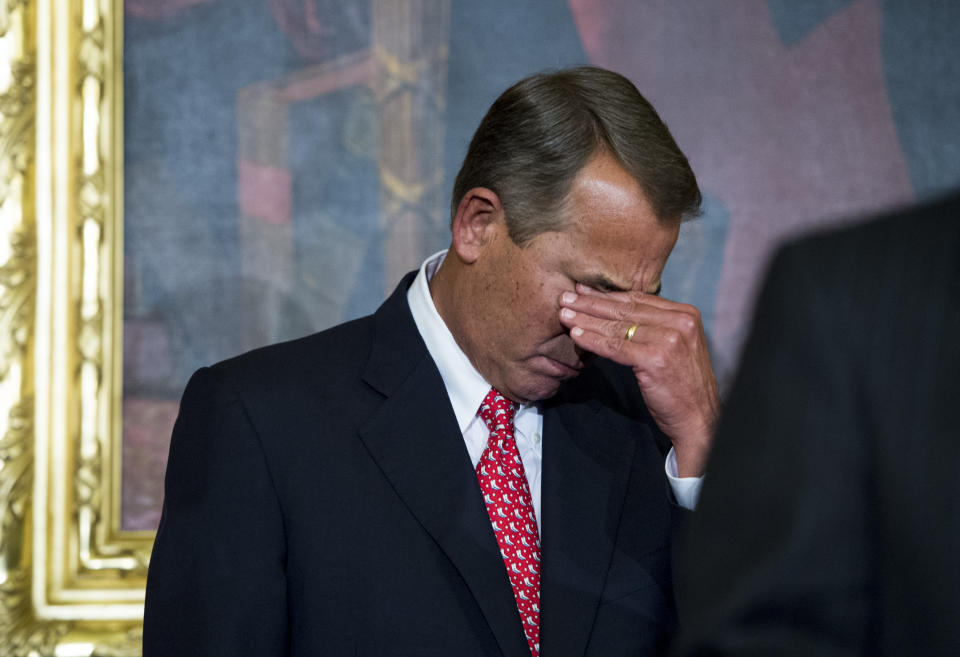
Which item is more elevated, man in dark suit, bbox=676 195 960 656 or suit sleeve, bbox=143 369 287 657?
man in dark suit, bbox=676 195 960 656

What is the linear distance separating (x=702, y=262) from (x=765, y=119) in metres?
0.39

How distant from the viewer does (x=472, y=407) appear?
1.61 m

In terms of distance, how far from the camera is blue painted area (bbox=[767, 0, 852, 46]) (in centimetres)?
238

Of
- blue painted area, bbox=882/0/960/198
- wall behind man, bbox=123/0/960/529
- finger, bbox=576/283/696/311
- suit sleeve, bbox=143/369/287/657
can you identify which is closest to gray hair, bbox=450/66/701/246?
finger, bbox=576/283/696/311

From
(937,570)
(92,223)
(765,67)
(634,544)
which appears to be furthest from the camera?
(765,67)

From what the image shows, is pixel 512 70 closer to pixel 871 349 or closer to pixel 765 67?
pixel 765 67

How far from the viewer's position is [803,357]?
485 mm

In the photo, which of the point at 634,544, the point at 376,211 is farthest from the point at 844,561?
the point at 376,211

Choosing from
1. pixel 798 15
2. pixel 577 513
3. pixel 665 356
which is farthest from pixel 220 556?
pixel 798 15

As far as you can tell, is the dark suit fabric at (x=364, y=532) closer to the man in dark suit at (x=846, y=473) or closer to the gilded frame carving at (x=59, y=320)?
the gilded frame carving at (x=59, y=320)

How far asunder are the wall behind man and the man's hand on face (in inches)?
29.7

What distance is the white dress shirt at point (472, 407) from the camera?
1599 millimetres

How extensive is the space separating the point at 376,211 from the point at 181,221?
466mm

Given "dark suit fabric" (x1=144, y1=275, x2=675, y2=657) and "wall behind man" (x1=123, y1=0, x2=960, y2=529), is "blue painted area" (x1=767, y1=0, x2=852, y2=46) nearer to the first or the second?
"wall behind man" (x1=123, y1=0, x2=960, y2=529)
